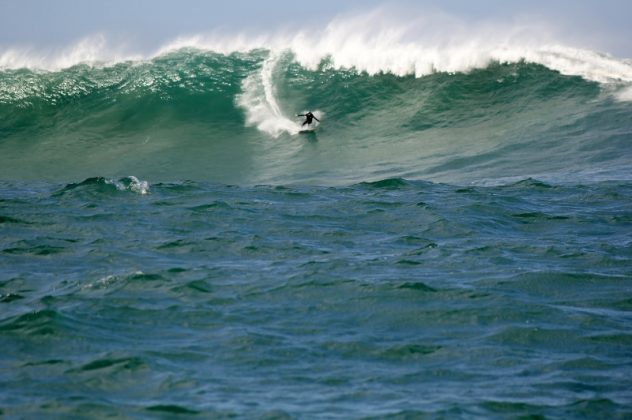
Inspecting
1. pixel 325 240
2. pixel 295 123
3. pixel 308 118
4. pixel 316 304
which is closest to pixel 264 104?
pixel 295 123

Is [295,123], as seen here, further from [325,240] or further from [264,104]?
[325,240]

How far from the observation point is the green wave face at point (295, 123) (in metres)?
21.1

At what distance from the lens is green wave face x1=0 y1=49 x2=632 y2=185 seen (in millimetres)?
21094

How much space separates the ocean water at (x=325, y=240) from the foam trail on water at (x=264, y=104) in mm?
76

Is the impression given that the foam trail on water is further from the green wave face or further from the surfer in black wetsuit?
the surfer in black wetsuit

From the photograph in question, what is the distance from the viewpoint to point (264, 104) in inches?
1021

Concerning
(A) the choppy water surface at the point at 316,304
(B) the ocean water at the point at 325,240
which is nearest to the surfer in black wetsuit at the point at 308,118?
(B) the ocean water at the point at 325,240

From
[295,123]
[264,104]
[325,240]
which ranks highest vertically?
[264,104]

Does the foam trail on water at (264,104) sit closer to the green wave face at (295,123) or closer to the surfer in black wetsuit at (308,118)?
the green wave face at (295,123)

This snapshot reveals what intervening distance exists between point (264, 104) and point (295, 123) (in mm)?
1576

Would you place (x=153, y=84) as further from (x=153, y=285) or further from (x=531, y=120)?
(x=153, y=285)

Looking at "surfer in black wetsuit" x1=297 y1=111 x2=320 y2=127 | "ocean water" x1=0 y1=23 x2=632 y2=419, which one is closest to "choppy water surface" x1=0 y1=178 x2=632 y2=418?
"ocean water" x1=0 y1=23 x2=632 y2=419

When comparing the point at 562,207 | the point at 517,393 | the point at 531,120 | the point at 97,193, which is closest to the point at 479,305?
the point at 517,393

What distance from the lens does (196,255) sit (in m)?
12.7
